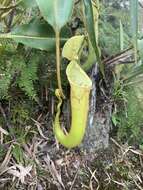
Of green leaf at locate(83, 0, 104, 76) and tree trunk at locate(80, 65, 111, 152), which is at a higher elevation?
green leaf at locate(83, 0, 104, 76)

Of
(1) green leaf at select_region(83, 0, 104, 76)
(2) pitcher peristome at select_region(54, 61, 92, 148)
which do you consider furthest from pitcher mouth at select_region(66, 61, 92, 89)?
(1) green leaf at select_region(83, 0, 104, 76)

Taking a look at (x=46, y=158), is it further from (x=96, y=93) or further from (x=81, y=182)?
(x=96, y=93)

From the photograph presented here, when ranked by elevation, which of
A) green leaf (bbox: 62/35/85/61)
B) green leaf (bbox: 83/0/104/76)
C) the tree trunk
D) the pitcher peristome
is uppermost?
green leaf (bbox: 83/0/104/76)

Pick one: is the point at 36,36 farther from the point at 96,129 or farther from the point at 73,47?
the point at 96,129

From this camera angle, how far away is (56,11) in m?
0.87

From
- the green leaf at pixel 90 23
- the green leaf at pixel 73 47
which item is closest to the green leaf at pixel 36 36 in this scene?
the green leaf at pixel 73 47

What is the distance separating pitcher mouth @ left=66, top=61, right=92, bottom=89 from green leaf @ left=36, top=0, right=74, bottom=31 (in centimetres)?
12

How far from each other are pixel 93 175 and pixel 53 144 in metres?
0.14

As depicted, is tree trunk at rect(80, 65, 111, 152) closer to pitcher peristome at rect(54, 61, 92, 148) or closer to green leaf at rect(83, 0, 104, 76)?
pitcher peristome at rect(54, 61, 92, 148)

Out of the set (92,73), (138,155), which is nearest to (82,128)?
(92,73)

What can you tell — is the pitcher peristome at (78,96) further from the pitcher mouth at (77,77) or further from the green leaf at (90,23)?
the green leaf at (90,23)

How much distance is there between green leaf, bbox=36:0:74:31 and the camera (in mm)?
852

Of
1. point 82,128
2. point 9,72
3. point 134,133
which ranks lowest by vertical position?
point 134,133

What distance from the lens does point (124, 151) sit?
121 cm
